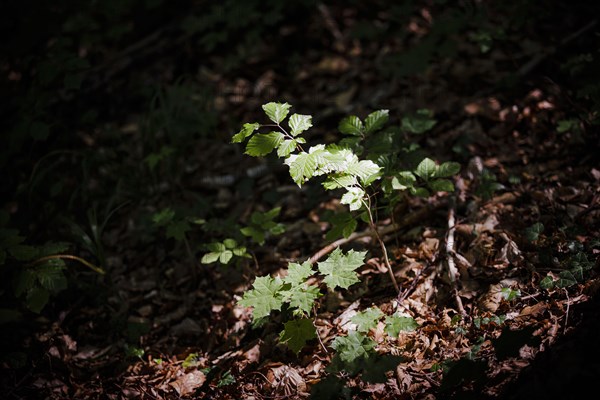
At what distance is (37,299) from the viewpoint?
2.48 metres

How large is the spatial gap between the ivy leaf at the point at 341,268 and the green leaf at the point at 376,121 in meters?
0.69

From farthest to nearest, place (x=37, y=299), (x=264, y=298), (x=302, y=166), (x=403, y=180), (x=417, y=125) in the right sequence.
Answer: (x=417, y=125)
(x=37, y=299)
(x=403, y=180)
(x=264, y=298)
(x=302, y=166)

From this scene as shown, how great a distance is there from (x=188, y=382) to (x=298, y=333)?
2.48 ft

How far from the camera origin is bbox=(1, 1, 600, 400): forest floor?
1.99 m

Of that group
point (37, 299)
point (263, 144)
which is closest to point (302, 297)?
point (263, 144)

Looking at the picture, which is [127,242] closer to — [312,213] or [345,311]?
[312,213]

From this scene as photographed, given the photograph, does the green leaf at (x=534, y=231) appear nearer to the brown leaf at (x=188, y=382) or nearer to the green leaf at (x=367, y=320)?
the green leaf at (x=367, y=320)

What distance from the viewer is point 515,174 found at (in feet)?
9.37

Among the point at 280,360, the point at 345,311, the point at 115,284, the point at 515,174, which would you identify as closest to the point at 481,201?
the point at 515,174

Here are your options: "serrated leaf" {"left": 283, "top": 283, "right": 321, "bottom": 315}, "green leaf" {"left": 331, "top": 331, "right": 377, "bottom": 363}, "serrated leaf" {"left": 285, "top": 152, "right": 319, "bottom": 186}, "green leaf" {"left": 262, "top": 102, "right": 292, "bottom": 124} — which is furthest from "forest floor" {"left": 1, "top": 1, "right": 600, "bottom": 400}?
"green leaf" {"left": 262, "top": 102, "right": 292, "bottom": 124}

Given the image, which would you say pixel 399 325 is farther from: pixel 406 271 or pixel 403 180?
pixel 403 180

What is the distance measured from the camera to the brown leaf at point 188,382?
2330mm

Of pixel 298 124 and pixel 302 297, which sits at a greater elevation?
pixel 298 124

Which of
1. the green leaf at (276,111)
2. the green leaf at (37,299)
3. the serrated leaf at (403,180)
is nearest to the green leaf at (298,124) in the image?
the green leaf at (276,111)
